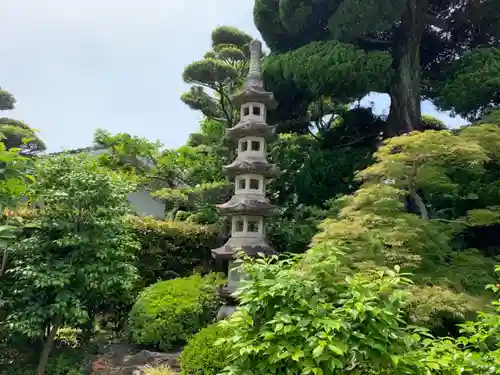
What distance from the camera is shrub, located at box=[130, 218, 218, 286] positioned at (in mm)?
9008

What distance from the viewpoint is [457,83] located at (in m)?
9.09

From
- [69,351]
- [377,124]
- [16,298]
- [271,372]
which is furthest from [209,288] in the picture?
[377,124]

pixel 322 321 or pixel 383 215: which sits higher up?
pixel 383 215

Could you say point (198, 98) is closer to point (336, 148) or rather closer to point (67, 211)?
point (336, 148)

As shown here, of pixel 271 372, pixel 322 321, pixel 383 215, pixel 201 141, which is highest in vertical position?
pixel 201 141

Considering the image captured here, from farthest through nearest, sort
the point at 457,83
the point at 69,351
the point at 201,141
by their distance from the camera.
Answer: the point at 201,141 < the point at 457,83 < the point at 69,351

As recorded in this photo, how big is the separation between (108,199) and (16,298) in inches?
68.4

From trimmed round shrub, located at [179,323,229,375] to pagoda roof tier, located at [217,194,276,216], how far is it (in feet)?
8.08

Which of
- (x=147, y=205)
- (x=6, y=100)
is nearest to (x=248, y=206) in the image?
(x=147, y=205)

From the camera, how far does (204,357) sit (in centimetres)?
504

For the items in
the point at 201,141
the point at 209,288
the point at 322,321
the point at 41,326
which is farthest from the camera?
the point at 201,141

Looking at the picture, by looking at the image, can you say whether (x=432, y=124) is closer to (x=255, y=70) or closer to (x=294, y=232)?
(x=294, y=232)

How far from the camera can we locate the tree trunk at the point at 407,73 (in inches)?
379

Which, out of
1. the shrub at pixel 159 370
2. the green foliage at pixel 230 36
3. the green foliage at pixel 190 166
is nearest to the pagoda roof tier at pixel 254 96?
the green foliage at pixel 190 166
